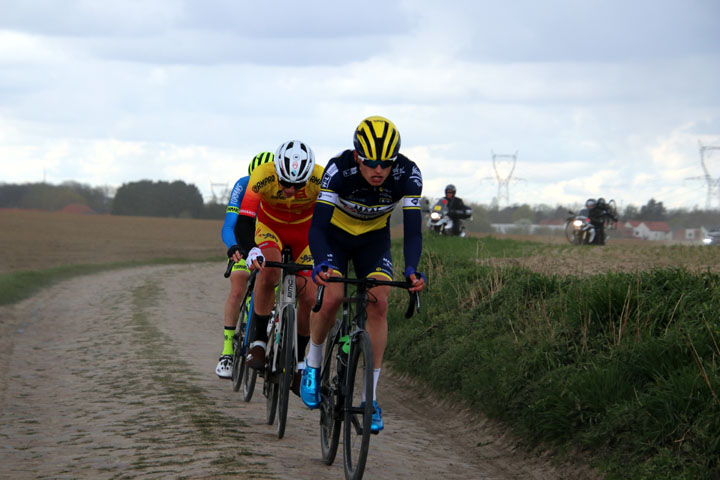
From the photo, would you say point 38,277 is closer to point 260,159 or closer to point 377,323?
point 260,159

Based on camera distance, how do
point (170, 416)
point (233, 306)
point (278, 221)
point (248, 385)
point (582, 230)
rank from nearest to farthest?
1. point (170, 416)
2. point (278, 221)
3. point (248, 385)
4. point (233, 306)
5. point (582, 230)

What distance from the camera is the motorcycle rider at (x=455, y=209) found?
80.6 ft

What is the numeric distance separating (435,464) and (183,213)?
8820cm

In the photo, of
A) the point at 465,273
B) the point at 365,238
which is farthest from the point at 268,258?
the point at 465,273

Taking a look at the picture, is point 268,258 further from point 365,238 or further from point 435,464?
point 435,464

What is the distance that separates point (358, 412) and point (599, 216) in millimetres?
20464

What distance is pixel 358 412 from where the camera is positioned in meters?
5.41

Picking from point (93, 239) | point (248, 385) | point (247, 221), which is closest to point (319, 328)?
point (247, 221)

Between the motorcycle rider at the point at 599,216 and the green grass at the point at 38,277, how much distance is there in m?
15.7

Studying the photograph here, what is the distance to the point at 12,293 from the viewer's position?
775 inches

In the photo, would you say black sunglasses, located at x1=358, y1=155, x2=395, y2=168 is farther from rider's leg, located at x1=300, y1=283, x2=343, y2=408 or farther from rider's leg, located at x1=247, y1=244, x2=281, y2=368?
rider's leg, located at x1=247, y1=244, x2=281, y2=368

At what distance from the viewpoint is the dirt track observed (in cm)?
567

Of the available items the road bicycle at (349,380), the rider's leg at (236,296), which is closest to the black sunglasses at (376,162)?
the road bicycle at (349,380)

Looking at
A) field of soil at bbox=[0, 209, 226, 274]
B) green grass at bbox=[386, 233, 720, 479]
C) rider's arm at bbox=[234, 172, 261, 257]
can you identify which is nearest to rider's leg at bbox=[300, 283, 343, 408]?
rider's arm at bbox=[234, 172, 261, 257]
